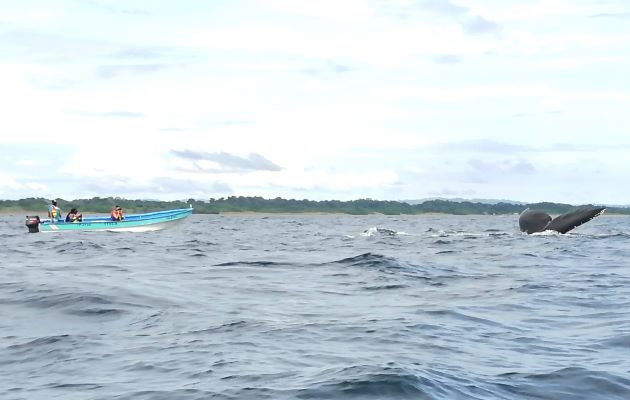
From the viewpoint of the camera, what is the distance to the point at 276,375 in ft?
36.5

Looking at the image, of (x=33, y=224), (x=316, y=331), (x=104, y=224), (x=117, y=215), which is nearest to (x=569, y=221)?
(x=117, y=215)

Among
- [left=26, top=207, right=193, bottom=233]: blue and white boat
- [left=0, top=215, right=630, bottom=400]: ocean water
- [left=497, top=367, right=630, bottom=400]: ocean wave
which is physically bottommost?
[left=497, top=367, right=630, bottom=400]: ocean wave

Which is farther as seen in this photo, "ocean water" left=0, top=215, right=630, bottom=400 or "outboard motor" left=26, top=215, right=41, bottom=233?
"outboard motor" left=26, top=215, right=41, bottom=233

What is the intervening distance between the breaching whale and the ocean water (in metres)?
20.5

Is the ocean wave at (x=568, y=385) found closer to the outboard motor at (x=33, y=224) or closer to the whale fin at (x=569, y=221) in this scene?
the whale fin at (x=569, y=221)

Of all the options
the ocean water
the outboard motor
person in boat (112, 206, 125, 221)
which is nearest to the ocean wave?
the ocean water

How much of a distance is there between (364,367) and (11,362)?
202 inches

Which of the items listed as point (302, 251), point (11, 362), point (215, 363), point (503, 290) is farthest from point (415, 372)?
point (302, 251)

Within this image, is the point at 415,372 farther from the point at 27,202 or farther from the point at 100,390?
the point at 27,202

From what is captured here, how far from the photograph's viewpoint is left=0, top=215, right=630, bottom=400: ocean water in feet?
34.9

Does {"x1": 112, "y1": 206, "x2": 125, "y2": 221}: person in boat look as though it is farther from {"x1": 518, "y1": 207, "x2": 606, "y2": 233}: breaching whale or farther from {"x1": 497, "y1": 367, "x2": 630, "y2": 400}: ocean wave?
{"x1": 497, "y1": 367, "x2": 630, "y2": 400}: ocean wave

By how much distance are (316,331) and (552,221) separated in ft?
127

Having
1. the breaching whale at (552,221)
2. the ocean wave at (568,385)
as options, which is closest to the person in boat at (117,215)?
the breaching whale at (552,221)

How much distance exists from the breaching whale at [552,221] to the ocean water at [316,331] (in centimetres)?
2047
